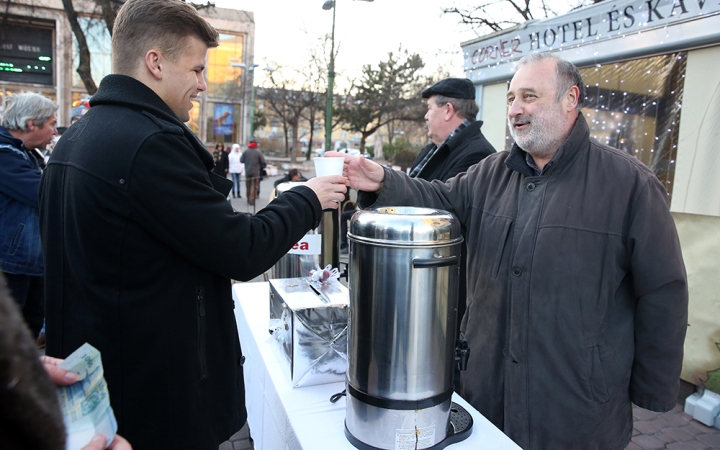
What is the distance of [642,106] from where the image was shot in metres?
4.04

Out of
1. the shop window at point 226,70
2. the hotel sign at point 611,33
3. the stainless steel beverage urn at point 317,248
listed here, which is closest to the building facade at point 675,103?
the hotel sign at point 611,33

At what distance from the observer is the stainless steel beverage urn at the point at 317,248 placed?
2.54 metres

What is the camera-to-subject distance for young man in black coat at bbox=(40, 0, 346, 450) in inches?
51.7

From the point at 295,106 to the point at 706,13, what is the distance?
31924 millimetres

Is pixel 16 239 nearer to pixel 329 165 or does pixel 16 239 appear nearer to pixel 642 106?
pixel 329 165

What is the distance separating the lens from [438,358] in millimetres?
1396

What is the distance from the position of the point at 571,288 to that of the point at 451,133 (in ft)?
5.05

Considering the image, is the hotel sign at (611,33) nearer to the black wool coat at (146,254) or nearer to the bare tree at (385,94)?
the black wool coat at (146,254)

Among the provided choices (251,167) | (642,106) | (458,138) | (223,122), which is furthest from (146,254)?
(223,122)

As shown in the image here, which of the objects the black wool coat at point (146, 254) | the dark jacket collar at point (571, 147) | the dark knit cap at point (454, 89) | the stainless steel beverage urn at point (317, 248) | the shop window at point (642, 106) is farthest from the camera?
the shop window at point (642, 106)

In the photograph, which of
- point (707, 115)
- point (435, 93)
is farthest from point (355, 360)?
A: point (707, 115)

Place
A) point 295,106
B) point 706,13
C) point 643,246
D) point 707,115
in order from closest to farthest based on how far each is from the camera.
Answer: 1. point 643,246
2. point 706,13
3. point 707,115
4. point 295,106

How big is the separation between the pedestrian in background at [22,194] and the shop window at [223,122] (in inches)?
1372

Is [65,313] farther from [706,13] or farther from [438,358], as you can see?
[706,13]
